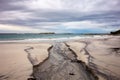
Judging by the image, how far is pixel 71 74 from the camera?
7539 mm

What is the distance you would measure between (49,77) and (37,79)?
633mm

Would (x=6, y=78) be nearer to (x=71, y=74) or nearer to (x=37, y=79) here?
(x=37, y=79)

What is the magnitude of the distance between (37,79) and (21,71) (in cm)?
119

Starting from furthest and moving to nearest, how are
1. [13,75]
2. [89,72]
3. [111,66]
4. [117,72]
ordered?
[111,66] → [89,72] → [117,72] → [13,75]

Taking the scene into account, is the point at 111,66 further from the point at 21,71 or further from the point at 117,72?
the point at 21,71

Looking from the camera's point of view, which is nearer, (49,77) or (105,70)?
(49,77)

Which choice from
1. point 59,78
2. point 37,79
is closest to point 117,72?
point 59,78

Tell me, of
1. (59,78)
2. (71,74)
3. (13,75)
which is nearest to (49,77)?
(59,78)

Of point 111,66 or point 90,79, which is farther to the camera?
point 111,66

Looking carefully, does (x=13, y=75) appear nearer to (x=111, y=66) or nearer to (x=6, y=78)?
(x=6, y=78)

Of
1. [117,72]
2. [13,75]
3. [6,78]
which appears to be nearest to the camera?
[6,78]

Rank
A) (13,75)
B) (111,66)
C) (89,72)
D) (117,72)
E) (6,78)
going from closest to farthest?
(6,78), (13,75), (117,72), (89,72), (111,66)

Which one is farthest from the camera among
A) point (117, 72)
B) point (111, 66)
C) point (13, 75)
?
point (111, 66)

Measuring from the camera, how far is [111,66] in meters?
8.57
